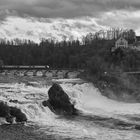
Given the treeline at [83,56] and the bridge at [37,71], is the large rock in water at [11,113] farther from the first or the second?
the bridge at [37,71]

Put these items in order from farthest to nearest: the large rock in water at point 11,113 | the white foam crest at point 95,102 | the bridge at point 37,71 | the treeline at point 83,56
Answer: the bridge at point 37,71
the treeline at point 83,56
the white foam crest at point 95,102
the large rock in water at point 11,113

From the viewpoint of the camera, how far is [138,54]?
232ft

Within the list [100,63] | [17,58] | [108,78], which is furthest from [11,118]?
[17,58]

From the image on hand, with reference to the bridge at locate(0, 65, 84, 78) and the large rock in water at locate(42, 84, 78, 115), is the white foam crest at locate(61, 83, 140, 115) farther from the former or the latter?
the bridge at locate(0, 65, 84, 78)

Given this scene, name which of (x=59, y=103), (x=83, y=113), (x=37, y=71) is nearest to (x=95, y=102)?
(x=83, y=113)

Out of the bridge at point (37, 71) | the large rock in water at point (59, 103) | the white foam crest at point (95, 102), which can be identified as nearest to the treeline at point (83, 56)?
the bridge at point (37, 71)

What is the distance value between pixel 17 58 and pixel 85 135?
4488 inches

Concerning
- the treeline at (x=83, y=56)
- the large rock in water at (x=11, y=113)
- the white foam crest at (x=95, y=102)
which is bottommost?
the white foam crest at (x=95, y=102)

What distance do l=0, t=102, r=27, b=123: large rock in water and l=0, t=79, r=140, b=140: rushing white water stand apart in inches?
39.1

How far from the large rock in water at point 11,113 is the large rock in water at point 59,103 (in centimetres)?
525

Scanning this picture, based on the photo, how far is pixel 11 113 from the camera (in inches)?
1340

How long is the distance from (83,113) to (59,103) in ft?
9.31

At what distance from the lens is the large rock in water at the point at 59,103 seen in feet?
128

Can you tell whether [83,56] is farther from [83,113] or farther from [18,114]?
[18,114]
